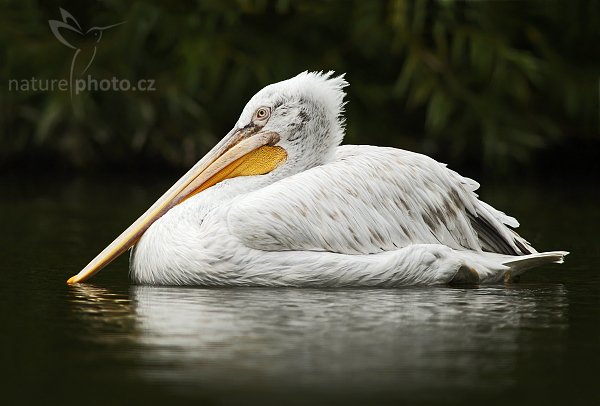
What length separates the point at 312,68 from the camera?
12.6 metres

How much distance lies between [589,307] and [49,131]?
27.4 ft

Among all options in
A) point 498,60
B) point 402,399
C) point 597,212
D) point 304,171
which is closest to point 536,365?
point 402,399

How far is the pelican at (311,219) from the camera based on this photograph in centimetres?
558

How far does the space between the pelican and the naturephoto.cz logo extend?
664 cm

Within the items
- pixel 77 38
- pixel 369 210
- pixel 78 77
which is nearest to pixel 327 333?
pixel 369 210

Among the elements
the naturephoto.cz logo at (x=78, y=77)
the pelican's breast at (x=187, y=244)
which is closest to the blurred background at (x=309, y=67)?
the naturephoto.cz logo at (x=78, y=77)

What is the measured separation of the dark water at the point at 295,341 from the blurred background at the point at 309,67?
5.62 metres

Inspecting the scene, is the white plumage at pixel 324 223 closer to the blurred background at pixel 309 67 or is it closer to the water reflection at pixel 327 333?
the water reflection at pixel 327 333

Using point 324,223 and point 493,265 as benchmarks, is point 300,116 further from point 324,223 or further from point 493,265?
point 493,265

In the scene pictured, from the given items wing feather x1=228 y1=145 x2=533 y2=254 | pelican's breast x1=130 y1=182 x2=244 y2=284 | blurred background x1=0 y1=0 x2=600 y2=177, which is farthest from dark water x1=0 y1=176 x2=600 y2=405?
blurred background x1=0 y1=0 x2=600 y2=177

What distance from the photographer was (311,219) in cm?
566

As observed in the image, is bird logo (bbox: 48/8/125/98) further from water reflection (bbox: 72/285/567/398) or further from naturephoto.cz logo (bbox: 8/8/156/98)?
water reflection (bbox: 72/285/567/398)

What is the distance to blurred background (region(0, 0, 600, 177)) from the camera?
12.2 m

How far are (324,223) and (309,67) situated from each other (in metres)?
7.05
